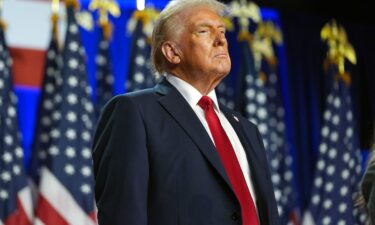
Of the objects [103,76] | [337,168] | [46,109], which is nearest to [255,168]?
[46,109]

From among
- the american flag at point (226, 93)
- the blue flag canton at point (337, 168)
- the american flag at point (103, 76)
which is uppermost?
the american flag at point (103, 76)

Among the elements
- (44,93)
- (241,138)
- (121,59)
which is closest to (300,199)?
(121,59)

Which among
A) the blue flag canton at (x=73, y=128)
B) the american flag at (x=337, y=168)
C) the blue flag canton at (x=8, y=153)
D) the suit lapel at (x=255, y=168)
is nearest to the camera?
the suit lapel at (x=255, y=168)

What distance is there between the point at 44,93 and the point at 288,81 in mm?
2388

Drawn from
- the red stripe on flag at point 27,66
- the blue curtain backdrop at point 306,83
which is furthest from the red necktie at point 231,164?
A: the blue curtain backdrop at point 306,83

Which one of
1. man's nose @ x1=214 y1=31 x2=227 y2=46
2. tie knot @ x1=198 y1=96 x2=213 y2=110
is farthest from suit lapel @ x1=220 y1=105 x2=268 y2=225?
man's nose @ x1=214 y1=31 x2=227 y2=46

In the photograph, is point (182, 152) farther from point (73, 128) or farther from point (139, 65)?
point (139, 65)

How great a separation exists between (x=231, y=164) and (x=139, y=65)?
3534 millimetres

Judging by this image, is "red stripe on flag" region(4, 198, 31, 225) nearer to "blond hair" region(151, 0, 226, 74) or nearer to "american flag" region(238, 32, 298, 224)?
"american flag" region(238, 32, 298, 224)

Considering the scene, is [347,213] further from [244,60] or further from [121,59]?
[121,59]

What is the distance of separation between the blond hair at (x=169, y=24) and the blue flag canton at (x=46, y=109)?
9.43 ft

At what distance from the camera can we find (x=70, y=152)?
5617 mm

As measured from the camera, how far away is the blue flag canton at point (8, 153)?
5348 mm

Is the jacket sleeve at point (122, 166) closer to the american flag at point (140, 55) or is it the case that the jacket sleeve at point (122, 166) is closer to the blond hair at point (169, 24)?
the blond hair at point (169, 24)
